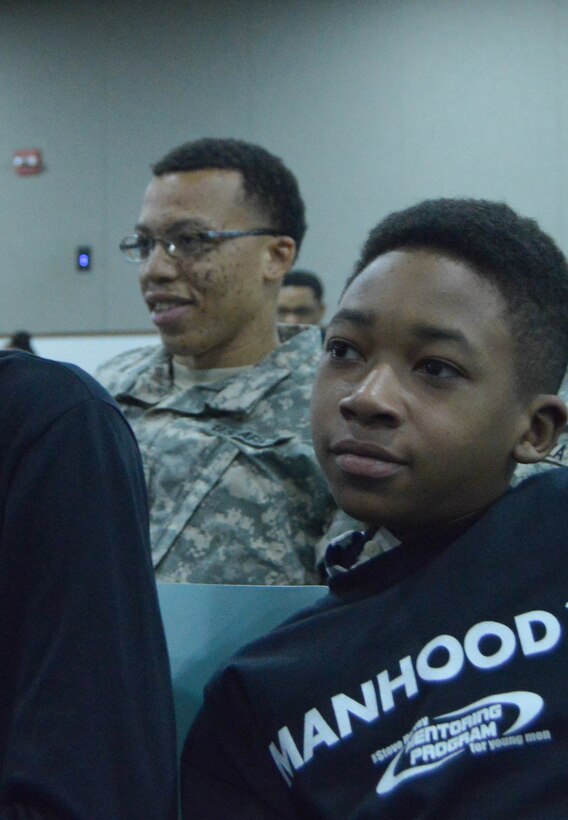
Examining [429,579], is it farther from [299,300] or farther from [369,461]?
[299,300]

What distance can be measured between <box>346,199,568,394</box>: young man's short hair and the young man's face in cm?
2

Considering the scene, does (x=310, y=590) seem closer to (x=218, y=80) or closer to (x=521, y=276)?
(x=521, y=276)

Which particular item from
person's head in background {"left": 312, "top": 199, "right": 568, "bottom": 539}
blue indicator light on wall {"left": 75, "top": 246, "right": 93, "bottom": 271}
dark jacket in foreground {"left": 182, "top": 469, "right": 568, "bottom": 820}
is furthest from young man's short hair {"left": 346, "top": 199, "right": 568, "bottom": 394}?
blue indicator light on wall {"left": 75, "top": 246, "right": 93, "bottom": 271}

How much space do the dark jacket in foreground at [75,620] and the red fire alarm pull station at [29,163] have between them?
462 cm

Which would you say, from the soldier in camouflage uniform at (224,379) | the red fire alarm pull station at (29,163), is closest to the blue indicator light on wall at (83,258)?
the red fire alarm pull station at (29,163)

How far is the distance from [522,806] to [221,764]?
0.90ft

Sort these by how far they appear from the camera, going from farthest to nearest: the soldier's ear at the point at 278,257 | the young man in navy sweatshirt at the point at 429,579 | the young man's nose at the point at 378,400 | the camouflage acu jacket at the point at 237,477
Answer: the soldier's ear at the point at 278,257 → the camouflage acu jacket at the point at 237,477 → the young man's nose at the point at 378,400 → the young man in navy sweatshirt at the point at 429,579

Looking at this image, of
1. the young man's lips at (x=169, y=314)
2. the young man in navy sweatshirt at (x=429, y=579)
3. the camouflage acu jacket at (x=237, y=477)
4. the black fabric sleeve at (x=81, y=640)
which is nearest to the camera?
the black fabric sleeve at (x=81, y=640)

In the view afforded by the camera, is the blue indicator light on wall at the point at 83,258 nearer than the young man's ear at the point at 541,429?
No

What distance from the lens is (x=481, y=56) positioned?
482cm

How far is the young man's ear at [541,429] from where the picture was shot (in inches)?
37.6

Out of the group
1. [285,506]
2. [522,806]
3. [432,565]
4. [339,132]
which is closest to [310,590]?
[432,565]

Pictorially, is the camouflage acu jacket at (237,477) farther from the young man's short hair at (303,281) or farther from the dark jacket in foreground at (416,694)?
the young man's short hair at (303,281)

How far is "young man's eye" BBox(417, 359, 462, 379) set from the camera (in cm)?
90
